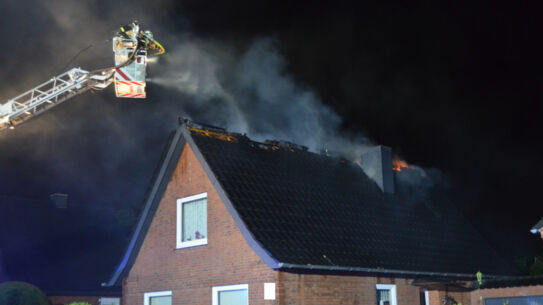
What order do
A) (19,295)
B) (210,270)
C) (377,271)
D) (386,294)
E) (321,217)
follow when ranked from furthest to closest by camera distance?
(19,295) < (321,217) < (386,294) < (377,271) < (210,270)

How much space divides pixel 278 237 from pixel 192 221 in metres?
3.49

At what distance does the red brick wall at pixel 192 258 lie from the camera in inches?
628

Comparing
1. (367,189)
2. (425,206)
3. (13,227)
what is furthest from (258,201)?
(13,227)

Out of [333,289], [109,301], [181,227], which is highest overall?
[181,227]

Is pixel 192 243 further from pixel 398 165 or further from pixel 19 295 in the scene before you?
pixel 398 165

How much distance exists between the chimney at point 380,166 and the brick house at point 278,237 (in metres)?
0.07

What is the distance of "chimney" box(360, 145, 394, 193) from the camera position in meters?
22.1

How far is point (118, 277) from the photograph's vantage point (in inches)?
800

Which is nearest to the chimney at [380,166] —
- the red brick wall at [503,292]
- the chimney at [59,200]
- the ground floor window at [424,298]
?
the ground floor window at [424,298]

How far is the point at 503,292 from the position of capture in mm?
17766

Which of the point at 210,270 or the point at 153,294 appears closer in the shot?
the point at 210,270

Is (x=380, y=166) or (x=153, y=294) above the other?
(x=380, y=166)

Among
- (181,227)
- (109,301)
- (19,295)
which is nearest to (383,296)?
(181,227)

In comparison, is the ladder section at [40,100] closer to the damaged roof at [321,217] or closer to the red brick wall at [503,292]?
the damaged roof at [321,217]
